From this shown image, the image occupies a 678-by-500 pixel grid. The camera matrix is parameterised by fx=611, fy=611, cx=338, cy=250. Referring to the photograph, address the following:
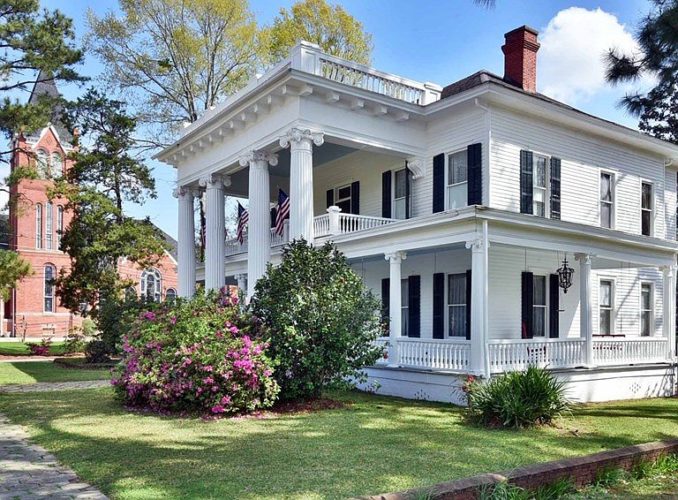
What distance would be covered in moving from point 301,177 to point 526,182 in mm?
6117

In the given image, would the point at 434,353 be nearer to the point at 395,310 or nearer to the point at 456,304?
the point at 395,310

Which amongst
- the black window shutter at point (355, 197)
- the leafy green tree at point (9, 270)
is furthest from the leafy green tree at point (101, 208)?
the black window shutter at point (355, 197)

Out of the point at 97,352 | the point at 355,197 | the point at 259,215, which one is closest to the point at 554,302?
the point at 355,197

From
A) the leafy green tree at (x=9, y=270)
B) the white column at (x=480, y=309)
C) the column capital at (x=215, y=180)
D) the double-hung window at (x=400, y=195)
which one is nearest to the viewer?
the white column at (x=480, y=309)

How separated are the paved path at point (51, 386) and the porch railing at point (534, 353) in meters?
9.72

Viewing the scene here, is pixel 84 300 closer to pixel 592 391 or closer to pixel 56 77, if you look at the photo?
pixel 56 77

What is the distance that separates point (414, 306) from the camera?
17.3m

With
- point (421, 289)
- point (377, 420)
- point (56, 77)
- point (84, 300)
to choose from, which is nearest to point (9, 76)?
point (56, 77)

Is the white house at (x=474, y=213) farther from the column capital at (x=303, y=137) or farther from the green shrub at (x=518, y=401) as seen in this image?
the green shrub at (x=518, y=401)

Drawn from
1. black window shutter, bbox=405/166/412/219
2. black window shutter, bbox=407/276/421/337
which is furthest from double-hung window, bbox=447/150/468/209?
black window shutter, bbox=407/276/421/337

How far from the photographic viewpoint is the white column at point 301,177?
15.9 metres

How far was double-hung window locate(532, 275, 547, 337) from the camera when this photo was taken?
17016 millimetres

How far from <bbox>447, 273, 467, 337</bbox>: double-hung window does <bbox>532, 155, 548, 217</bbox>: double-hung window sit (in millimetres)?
2870

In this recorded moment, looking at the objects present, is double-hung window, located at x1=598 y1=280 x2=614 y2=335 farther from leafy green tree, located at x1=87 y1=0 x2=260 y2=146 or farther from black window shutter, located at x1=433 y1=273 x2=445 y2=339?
leafy green tree, located at x1=87 y1=0 x2=260 y2=146
